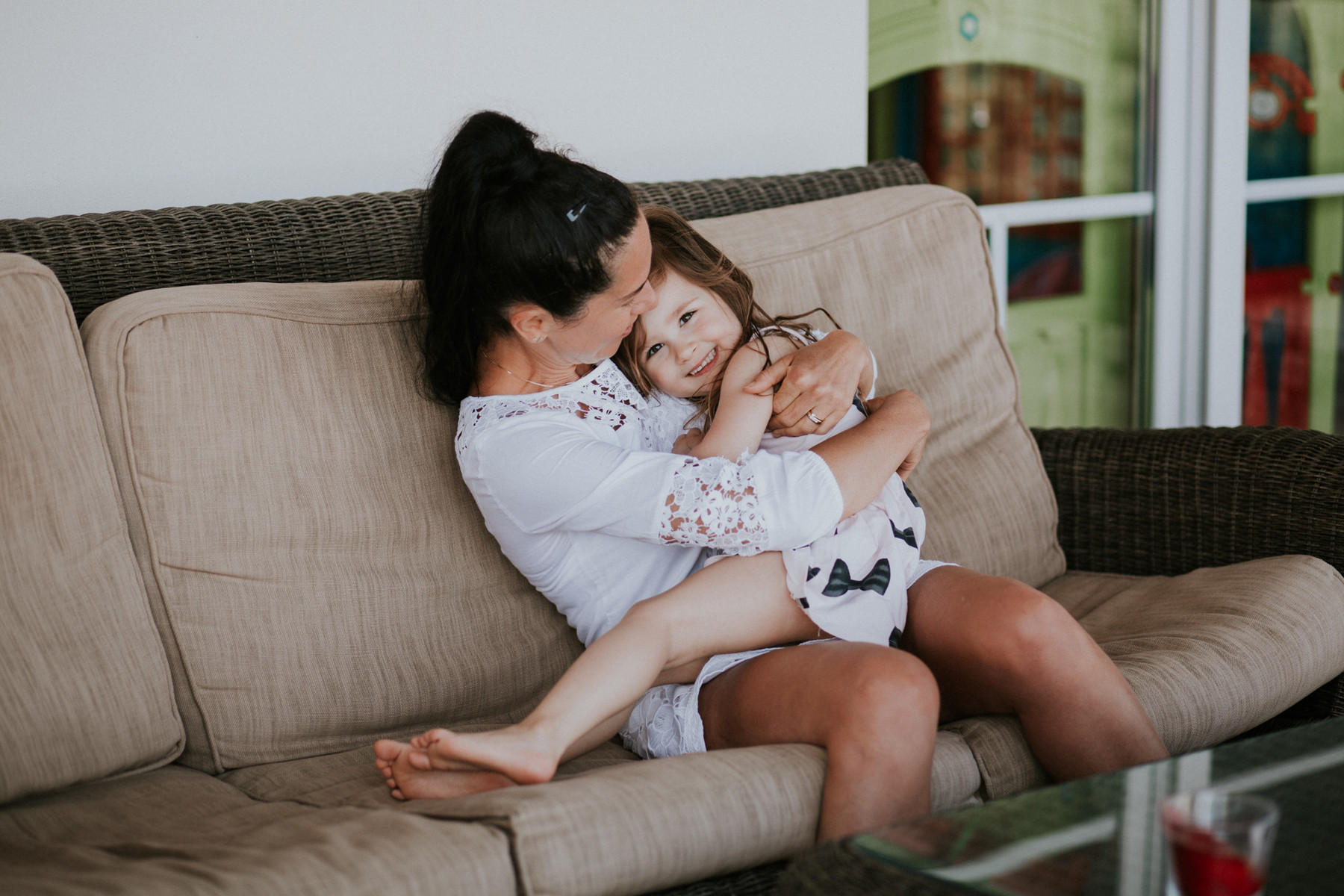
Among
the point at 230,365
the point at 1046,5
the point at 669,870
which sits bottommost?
the point at 669,870

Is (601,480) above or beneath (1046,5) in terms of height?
beneath

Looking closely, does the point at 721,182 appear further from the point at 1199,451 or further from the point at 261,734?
the point at 261,734

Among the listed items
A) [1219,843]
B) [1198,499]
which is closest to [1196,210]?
[1198,499]

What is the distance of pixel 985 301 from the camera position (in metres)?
1.96

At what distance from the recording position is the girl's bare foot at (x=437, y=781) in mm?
1147

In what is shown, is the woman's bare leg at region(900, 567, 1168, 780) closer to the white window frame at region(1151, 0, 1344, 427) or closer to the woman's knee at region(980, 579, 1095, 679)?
the woman's knee at region(980, 579, 1095, 679)

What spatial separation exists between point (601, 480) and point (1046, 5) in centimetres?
223

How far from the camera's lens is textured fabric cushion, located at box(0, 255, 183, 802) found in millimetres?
1159

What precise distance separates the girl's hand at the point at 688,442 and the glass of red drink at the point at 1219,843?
806 mm

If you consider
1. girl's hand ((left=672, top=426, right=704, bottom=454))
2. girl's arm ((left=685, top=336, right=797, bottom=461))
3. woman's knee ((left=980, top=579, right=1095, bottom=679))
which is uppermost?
girl's arm ((left=685, top=336, right=797, bottom=461))

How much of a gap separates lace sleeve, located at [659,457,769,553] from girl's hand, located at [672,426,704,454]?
0.19m

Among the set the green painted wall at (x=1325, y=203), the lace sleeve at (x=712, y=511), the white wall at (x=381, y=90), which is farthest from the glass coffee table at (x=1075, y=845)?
the green painted wall at (x=1325, y=203)

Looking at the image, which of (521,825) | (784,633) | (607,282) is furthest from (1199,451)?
(521,825)

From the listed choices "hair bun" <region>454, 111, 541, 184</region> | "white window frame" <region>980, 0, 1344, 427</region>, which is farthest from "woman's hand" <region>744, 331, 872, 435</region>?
"white window frame" <region>980, 0, 1344, 427</region>
